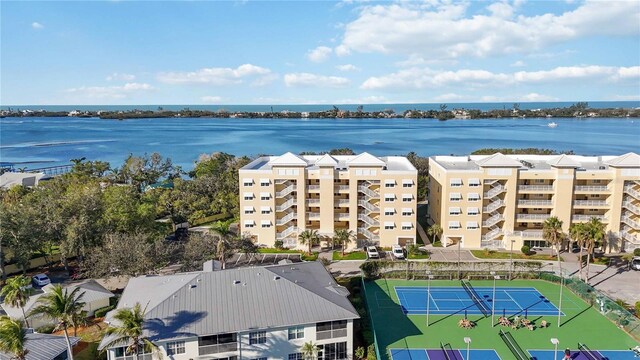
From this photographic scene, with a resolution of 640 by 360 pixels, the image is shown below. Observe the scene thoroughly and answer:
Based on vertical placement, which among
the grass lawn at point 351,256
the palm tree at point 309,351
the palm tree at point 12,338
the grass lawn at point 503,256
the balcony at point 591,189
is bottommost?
the grass lawn at point 351,256

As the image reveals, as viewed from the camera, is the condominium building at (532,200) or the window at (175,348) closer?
Result: the window at (175,348)

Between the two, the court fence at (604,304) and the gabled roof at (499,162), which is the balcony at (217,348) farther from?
the gabled roof at (499,162)

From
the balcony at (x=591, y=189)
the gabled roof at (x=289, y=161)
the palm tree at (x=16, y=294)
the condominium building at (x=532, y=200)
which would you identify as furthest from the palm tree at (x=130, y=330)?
the balcony at (x=591, y=189)

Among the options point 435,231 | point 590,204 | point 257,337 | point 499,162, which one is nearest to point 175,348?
point 257,337

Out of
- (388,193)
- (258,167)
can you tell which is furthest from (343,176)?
(258,167)

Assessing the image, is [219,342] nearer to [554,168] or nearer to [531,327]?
[531,327]
